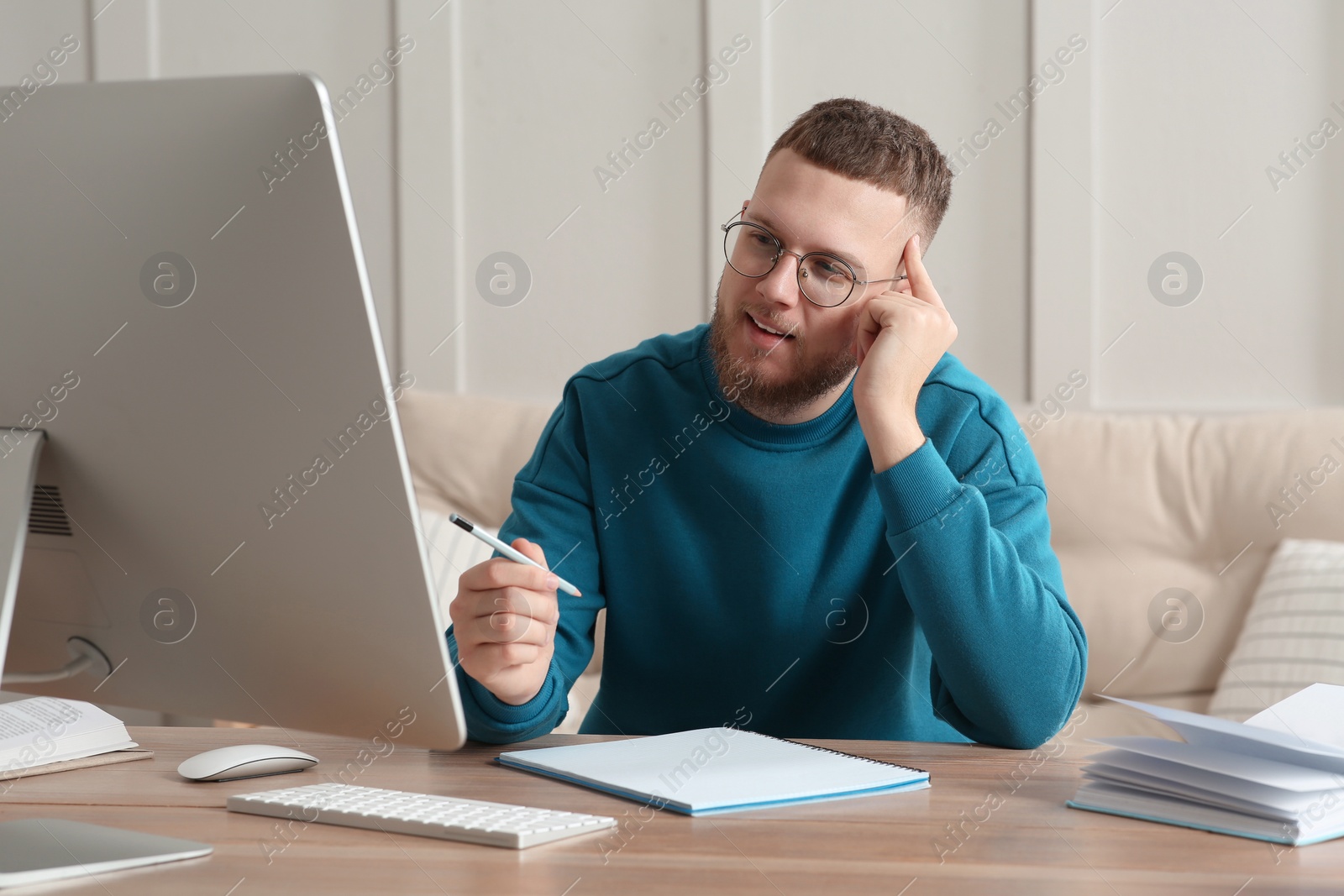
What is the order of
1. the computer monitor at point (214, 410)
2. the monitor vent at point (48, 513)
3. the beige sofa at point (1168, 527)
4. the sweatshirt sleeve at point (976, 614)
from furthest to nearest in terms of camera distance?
the beige sofa at point (1168, 527) → the sweatshirt sleeve at point (976, 614) → the monitor vent at point (48, 513) → the computer monitor at point (214, 410)

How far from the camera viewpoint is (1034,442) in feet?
7.23

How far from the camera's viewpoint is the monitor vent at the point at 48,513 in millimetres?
700

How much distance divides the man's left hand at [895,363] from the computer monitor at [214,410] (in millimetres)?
629

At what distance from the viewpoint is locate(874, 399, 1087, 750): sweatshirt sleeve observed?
110 centimetres

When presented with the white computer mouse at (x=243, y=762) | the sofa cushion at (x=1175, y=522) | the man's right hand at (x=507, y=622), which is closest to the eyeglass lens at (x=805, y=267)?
the man's right hand at (x=507, y=622)

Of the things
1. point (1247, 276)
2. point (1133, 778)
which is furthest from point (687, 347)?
point (1247, 276)

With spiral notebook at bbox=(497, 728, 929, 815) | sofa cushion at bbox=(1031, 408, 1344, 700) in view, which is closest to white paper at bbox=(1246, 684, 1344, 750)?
spiral notebook at bbox=(497, 728, 929, 815)

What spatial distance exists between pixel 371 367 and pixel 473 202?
230 cm

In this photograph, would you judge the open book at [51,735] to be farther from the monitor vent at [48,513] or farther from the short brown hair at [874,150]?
the short brown hair at [874,150]

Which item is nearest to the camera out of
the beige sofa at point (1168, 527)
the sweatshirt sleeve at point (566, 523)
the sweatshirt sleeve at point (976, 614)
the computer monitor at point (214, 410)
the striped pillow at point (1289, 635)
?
the computer monitor at point (214, 410)

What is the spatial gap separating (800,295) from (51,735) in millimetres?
909

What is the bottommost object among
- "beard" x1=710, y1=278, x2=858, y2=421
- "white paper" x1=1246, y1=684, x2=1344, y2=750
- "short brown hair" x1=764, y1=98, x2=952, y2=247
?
"white paper" x1=1246, y1=684, x2=1344, y2=750

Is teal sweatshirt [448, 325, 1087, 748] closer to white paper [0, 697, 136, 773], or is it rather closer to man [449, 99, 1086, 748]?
man [449, 99, 1086, 748]

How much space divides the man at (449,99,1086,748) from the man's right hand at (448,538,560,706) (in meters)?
0.24
